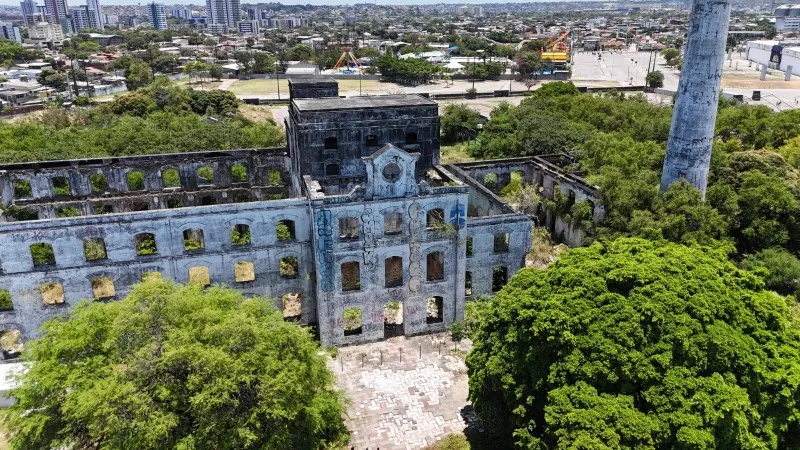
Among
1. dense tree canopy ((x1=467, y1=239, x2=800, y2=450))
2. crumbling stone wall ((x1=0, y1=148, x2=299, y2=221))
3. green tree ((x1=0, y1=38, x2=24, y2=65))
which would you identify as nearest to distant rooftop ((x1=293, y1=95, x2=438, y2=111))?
crumbling stone wall ((x1=0, y1=148, x2=299, y2=221))

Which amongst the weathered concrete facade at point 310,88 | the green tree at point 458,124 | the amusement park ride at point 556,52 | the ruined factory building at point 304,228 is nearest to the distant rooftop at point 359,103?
the ruined factory building at point 304,228

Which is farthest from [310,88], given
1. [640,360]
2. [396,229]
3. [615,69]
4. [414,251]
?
[615,69]

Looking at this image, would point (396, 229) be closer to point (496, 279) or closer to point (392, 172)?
point (392, 172)

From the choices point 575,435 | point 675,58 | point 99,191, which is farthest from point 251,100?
point 675,58

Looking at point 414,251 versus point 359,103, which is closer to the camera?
point 414,251

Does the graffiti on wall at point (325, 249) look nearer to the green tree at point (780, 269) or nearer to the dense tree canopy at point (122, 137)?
the dense tree canopy at point (122, 137)

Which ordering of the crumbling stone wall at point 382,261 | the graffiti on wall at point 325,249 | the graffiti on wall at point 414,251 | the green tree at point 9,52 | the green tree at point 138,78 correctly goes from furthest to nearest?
the green tree at point 9,52 → the green tree at point 138,78 → the graffiti on wall at point 414,251 → the crumbling stone wall at point 382,261 → the graffiti on wall at point 325,249
